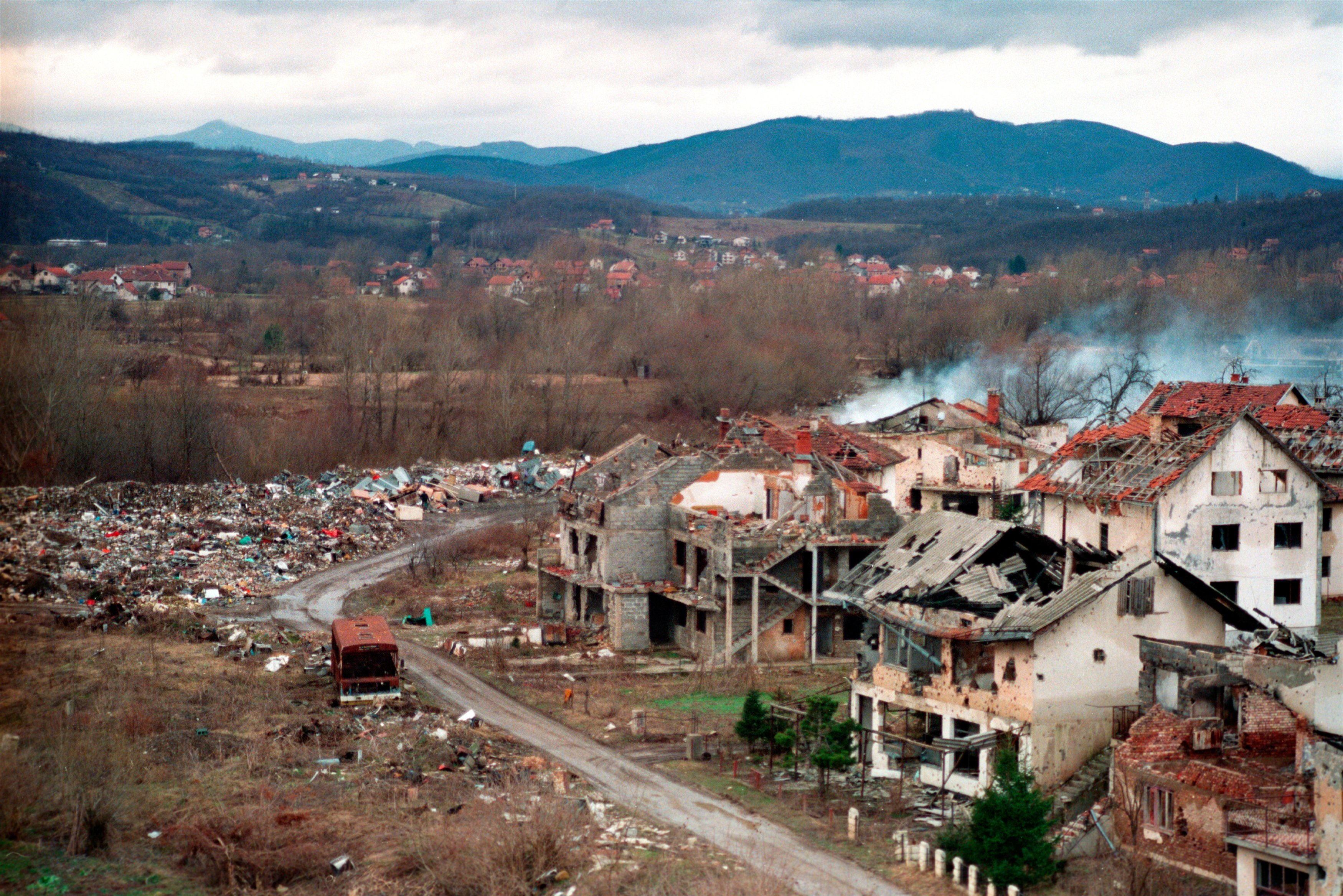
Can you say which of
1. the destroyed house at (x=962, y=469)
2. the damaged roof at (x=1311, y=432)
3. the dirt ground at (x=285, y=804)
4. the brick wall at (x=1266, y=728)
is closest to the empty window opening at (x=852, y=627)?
the destroyed house at (x=962, y=469)

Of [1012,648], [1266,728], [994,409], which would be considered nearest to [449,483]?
[994,409]

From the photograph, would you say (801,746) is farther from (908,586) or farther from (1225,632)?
(1225,632)

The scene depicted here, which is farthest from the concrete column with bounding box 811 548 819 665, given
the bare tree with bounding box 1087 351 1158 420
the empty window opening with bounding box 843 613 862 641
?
the bare tree with bounding box 1087 351 1158 420

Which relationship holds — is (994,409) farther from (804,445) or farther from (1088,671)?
(1088,671)

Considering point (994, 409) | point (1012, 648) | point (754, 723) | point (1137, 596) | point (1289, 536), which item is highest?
point (994, 409)

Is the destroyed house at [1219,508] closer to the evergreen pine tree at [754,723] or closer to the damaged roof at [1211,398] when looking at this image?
the damaged roof at [1211,398]

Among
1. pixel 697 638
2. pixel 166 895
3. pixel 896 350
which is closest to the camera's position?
pixel 166 895

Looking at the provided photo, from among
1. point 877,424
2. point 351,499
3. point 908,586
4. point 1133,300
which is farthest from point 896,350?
point 908,586
